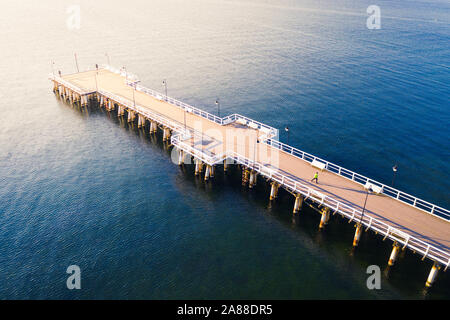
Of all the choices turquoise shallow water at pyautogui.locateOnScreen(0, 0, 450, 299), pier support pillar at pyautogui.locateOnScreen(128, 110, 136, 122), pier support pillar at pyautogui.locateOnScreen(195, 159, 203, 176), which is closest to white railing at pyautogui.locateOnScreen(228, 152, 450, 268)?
turquoise shallow water at pyautogui.locateOnScreen(0, 0, 450, 299)

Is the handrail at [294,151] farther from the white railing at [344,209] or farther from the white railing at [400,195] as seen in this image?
the white railing at [344,209]

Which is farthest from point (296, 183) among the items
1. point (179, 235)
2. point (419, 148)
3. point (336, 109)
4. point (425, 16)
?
point (425, 16)

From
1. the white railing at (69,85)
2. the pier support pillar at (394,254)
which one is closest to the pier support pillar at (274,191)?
the pier support pillar at (394,254)

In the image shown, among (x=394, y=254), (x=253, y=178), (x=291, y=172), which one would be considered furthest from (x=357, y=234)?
(x=253, y=178)

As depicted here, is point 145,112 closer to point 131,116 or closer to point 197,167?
point 131,116
